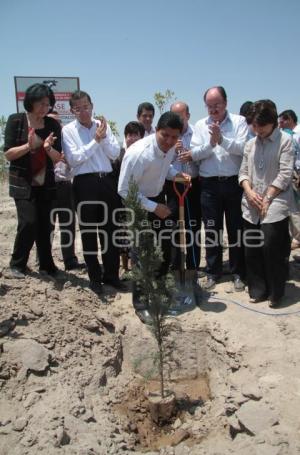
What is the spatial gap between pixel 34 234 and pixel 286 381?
119 inches

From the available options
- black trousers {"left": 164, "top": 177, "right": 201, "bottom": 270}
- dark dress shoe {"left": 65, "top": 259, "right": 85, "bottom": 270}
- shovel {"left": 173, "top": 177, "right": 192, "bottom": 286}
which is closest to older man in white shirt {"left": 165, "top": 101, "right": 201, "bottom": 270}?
black trousers {"left": 164, "top": 177, "right": 201, "bottom": 270}

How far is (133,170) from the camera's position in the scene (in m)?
4.16

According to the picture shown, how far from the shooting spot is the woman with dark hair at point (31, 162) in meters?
4.43

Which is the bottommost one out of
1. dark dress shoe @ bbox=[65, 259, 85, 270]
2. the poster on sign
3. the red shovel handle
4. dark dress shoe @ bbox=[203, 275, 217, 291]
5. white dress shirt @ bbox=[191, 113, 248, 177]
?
dark dress shoe @ bbox=[203, 275, 217, 291]

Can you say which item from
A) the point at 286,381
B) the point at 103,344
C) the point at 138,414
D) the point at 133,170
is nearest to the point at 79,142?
the point at 133,170

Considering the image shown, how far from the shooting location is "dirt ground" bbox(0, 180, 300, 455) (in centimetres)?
Result: 299

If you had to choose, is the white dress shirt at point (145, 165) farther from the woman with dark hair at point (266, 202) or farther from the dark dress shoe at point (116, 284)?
the dark dress shoe at point (116, 284)

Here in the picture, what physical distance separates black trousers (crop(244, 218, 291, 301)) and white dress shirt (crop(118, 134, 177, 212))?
124 centimetres

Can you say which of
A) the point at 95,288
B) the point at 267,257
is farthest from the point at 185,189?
the point at 95,288

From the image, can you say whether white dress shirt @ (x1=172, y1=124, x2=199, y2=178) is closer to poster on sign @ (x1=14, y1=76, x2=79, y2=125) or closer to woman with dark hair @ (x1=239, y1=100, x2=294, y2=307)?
woman with dark hair @ (x1=239, y1=100, x2=294, y2=307)

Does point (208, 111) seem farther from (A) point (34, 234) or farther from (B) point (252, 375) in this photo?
(B) point (252, 375)

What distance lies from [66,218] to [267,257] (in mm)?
2820

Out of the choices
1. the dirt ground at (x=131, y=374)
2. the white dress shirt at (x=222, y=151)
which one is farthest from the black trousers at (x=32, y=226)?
the white dress shirt at (x=222, y=151)

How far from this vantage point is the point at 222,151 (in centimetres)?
494
